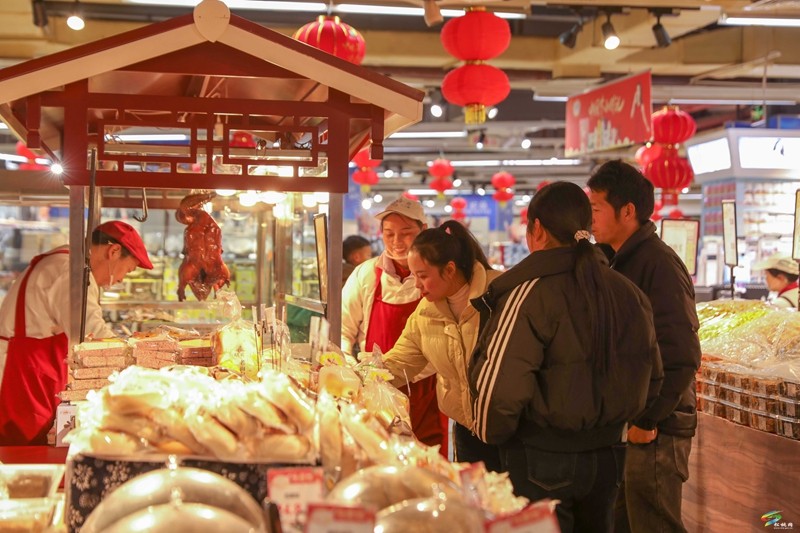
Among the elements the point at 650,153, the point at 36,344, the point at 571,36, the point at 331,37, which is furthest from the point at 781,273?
the point at 36,344

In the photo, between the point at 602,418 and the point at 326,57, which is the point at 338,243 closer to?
the point at 326,57

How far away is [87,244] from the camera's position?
12.0ft

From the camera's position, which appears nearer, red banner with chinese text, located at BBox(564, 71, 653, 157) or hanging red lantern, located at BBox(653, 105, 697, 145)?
red banner with chinese text, located at BBox(564, 71, 653, 157)

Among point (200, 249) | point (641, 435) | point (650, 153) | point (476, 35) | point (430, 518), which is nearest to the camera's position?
point (430, 518)

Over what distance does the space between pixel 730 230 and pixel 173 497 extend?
6312mm

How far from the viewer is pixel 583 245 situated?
10.5 feet

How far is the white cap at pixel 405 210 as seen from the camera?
495 centimetres

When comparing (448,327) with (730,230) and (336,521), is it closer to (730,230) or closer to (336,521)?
(336,521)

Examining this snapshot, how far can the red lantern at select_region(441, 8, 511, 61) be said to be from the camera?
6789mm

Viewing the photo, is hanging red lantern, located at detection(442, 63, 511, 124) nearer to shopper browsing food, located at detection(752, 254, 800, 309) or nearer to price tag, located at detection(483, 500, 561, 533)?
shopper browsing food, located at detection(752, 254, 800, 309)

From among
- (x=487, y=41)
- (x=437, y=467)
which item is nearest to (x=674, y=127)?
(x=487, y=41)

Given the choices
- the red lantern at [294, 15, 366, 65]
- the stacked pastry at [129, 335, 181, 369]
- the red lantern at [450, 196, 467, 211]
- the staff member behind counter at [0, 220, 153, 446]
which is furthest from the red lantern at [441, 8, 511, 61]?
the red lantern at [450, 196, 467, 211]

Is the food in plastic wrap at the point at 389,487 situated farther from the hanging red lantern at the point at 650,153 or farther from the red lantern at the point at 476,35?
the hanging red lantern at the point at 650,153

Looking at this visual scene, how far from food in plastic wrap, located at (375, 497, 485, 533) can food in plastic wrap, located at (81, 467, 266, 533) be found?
274 mm
